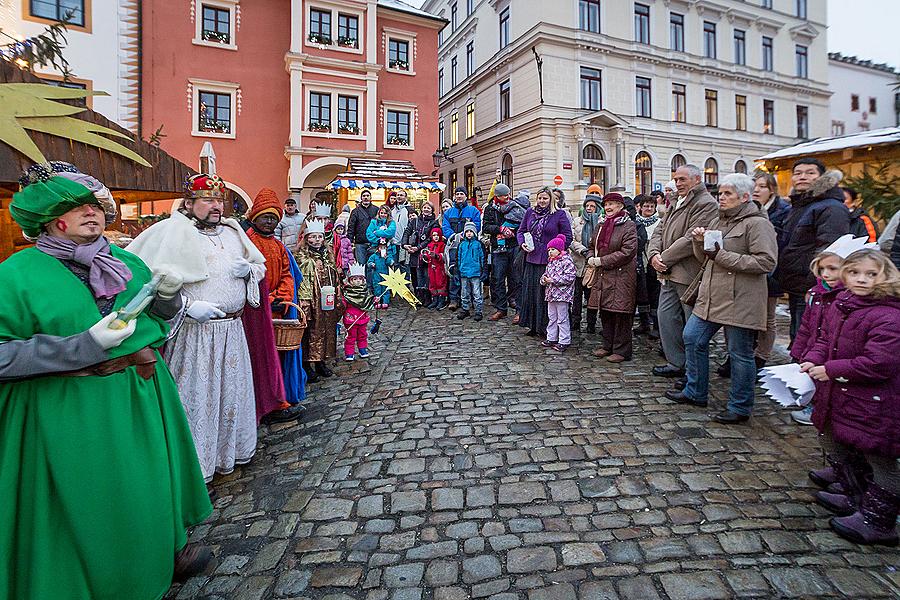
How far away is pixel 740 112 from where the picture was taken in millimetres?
30484

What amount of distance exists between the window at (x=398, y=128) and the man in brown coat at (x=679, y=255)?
1791cm

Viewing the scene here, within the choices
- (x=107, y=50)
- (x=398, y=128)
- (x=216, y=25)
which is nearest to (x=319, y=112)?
(x=398, y=128)

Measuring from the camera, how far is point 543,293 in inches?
285

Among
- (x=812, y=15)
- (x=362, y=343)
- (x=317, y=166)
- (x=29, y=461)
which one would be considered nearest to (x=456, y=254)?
(x=362, y=343)

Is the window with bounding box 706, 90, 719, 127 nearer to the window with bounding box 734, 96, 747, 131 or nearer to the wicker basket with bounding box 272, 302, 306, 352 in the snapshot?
the window with bounding box 734, 96, 747, 131

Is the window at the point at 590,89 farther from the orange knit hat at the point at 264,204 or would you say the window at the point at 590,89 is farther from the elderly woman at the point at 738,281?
the orange knit hat at the point at 264,204

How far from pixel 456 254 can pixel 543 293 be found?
2703 mm

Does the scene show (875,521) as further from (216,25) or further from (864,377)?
(216,25)

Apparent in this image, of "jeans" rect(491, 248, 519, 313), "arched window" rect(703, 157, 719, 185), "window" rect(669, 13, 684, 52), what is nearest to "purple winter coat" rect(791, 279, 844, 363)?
"jeans" rect(491, 248, 519, 313)

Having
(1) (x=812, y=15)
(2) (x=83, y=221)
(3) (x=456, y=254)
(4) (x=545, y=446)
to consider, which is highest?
(1) (x=812, y=15)

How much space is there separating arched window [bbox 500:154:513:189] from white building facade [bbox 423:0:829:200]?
96 millimetres

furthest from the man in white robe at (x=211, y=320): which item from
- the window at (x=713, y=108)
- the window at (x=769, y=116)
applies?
the window at (x=769, y=116)

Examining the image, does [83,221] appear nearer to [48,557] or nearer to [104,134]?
[48,557]

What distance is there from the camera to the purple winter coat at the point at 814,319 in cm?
303
